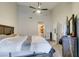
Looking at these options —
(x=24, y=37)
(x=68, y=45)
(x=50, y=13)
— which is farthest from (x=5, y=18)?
(x=68, y=45)

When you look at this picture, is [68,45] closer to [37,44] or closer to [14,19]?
[37,44]

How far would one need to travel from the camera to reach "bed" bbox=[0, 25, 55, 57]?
185cm

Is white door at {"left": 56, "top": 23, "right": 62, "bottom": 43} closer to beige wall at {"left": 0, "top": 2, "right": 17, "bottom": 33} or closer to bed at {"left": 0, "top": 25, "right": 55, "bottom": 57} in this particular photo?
bed at {"left": 0, "top": 25, "right": 55, "bottom": 57}

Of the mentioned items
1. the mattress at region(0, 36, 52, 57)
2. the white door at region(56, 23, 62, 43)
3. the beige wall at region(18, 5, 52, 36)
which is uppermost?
the beige wall at region(18, 5, 52, 36)

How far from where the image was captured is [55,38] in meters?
2.25

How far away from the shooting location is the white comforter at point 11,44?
1866 mm

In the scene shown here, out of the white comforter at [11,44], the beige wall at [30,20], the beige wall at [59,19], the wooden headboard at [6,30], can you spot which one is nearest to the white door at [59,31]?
the beige wall at [59,19]

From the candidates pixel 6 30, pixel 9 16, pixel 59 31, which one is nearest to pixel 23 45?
pixel 6 30

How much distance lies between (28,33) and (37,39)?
0.19m

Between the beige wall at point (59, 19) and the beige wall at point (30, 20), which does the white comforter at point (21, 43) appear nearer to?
the beige wall at point (30, 20)

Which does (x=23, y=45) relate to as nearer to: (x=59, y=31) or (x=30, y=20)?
(x=30, y=20)

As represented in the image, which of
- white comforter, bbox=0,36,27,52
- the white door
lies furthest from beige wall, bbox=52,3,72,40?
white comforter, bbox=0,36,27,52

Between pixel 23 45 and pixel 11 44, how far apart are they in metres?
0.18

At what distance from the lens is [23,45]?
6.42 ft
